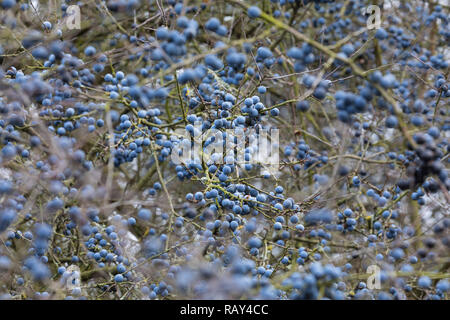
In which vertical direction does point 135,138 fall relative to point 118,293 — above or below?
above

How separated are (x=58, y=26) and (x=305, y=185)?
288cm

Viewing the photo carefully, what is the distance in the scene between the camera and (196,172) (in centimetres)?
331

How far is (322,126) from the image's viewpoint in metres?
5.52

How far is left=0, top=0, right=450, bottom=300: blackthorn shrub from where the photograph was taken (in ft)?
6.84

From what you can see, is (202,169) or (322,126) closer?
(202,169)

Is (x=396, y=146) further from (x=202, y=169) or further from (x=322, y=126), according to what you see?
(x=202, y=169)

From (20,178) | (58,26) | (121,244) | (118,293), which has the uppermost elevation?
(58,26)

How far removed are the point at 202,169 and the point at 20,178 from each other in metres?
1.16

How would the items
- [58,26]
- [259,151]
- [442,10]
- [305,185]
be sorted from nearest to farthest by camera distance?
[58,26], [259,151], [305,185], [442,10]

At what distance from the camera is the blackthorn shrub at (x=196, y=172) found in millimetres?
2084
